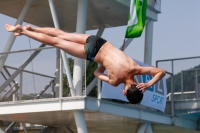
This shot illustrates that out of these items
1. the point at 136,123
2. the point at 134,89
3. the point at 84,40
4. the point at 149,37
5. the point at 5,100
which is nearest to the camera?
the point at 134,89

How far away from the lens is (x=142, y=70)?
469 inches

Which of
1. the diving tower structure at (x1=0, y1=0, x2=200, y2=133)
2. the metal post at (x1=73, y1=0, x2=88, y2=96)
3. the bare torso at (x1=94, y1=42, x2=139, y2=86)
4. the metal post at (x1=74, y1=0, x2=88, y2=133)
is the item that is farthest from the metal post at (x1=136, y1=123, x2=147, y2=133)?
the bare torso at (x1=94, y1=42, x2=139, y2=86)

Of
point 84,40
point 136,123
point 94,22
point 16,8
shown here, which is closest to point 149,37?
point 94,22

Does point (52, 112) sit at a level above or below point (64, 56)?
below

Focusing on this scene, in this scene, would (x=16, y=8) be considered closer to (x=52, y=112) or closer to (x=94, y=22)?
(x=94, y=22)

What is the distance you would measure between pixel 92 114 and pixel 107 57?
9.82 meters

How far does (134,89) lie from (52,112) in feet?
32.0

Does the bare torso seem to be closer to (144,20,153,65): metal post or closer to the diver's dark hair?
the diver's dark hair

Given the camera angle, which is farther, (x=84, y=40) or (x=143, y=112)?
(x=143, y=112)

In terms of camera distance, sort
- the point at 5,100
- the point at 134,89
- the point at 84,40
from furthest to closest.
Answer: the point at 5,100 → the point at 84,40 → the point at 134,89

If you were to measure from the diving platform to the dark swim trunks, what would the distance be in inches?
298

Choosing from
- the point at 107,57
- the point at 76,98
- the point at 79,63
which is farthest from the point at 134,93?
the point at 79,63

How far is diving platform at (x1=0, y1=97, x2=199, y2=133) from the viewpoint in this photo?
20141mm

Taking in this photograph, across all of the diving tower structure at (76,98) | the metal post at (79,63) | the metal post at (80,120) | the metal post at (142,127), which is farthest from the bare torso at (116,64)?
the metal post at (142,127)
